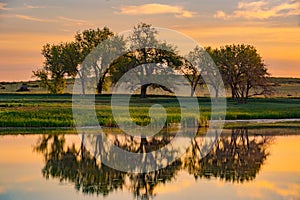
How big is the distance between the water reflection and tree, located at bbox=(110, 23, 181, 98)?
127 ft

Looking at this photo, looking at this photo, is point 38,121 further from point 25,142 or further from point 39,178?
point 39,178

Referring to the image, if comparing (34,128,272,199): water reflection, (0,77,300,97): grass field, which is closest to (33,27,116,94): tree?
(0,77,300,97): grass field

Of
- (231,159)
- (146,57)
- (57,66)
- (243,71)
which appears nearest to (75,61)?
(57,66)

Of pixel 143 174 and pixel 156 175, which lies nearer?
pixel 156 175

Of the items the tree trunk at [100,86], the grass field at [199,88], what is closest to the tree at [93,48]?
the tree trunk at [100,86]

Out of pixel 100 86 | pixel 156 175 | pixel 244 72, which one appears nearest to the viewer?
pixel 156 175

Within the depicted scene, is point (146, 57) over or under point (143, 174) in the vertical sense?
over

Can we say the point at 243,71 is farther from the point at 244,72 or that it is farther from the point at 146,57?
the point at 146,57

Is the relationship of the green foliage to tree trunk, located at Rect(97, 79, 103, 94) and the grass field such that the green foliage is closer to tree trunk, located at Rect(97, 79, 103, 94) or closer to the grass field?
the grass field

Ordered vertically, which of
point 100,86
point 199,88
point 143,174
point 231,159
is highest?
point 100,86

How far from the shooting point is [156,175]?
20.5 meters

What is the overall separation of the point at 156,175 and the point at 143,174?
55 cm

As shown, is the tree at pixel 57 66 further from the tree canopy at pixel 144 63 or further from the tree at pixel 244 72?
the tree at pixel 244 72

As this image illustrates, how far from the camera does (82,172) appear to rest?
20750 millimetres
